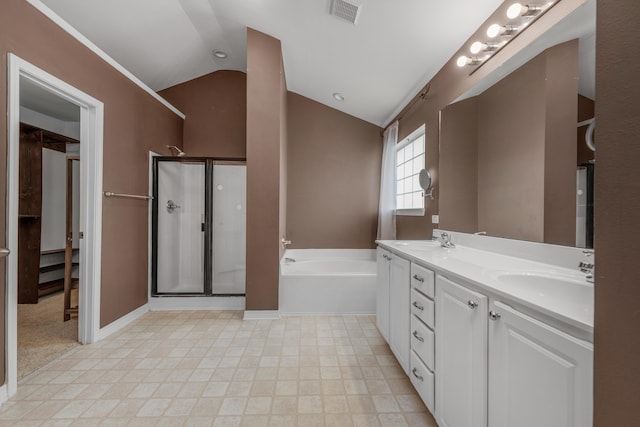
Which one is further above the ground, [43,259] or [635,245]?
[635,245]

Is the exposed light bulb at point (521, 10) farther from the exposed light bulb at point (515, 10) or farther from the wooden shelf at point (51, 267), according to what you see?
the wooden shelf at point (51, 267)

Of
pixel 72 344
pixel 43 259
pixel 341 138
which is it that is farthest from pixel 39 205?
pixel 341 138

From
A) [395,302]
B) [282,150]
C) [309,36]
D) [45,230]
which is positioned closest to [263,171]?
[282,150]

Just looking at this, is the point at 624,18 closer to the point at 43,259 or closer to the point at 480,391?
the point at 480,391

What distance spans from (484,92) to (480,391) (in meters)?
1.71

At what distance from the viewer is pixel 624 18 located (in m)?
0.57

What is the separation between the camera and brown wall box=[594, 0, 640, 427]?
0.54 meters

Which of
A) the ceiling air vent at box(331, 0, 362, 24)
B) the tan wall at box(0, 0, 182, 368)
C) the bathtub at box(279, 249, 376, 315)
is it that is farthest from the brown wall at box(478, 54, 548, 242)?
the tan wall at box(0, 0, 182, 368)

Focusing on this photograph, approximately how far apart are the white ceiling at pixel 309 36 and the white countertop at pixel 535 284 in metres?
1.60

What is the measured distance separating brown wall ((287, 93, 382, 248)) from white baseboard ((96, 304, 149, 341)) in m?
1.93

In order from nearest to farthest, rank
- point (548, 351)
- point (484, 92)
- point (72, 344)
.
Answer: point (548, 351)
point (484, 92)
point (72, 344)

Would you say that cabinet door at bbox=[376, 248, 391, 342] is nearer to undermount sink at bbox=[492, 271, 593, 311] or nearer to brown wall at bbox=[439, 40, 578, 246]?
brown wall at bbox=[439, 40, 578, 246]

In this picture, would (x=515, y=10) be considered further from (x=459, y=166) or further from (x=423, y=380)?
(x=423, y=380)

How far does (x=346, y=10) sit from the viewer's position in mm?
2043
